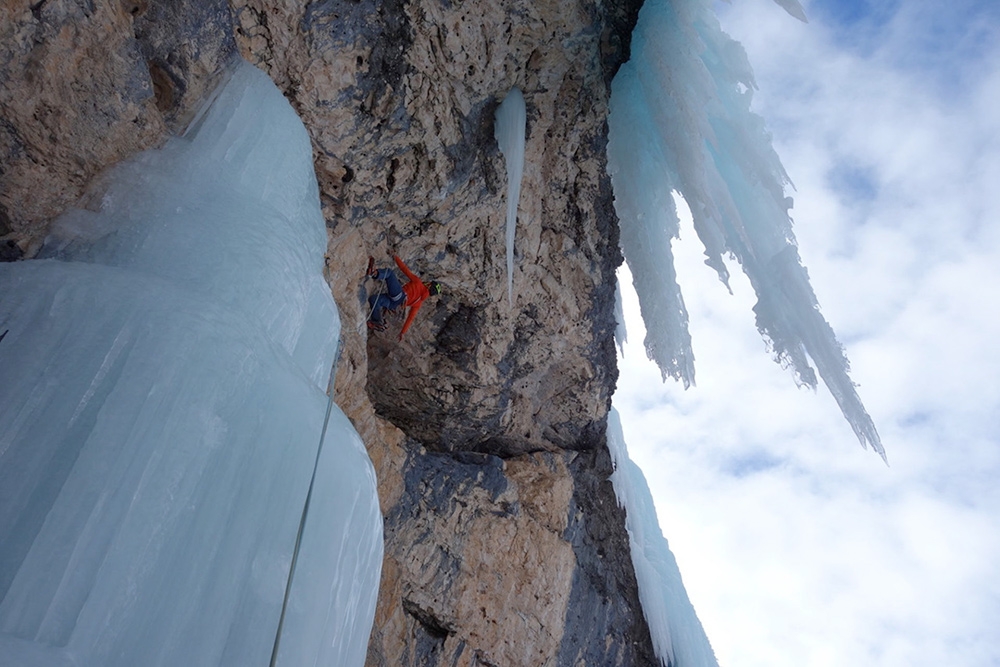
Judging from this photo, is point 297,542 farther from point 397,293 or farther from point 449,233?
point 449,233

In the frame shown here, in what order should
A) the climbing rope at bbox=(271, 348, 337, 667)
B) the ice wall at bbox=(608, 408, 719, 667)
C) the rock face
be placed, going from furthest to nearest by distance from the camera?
the ice wall at bbox=(608, 408, 719, 667) → the rock face → the climbing rope at bbox=(271, 348, 337, 667)

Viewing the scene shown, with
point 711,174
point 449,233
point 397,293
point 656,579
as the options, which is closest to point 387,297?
point 397,293

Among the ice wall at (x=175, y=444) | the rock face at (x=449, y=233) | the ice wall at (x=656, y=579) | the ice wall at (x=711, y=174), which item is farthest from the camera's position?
the ice wall at (x=656, y=579)

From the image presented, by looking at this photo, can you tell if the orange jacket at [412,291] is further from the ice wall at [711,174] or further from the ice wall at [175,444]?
the ice wall at [711,174]

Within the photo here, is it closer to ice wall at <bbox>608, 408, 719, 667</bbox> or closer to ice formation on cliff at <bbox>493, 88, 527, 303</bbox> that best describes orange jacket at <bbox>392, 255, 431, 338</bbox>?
ice formation on cliff at <bbox>493, 88, 527, 303</bbox>

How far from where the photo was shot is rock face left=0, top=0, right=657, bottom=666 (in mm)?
2670

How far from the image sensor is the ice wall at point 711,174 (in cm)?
463

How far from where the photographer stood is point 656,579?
257 inches

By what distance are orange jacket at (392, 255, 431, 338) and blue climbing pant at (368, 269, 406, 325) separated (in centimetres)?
4

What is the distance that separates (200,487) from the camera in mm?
1923

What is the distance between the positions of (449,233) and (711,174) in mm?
1755

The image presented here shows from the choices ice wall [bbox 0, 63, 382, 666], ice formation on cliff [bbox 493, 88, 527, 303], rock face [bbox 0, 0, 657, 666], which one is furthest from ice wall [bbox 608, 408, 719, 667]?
ice wall [bbox 0, 63, 382, 666]

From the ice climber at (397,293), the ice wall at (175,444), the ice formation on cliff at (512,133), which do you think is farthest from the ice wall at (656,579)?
the ice wall at (175,444)

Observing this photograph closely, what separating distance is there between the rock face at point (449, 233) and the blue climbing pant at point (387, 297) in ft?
0.32
